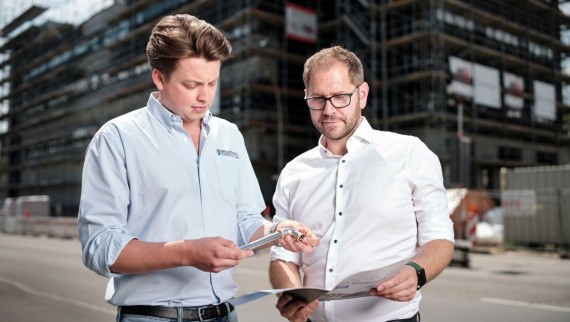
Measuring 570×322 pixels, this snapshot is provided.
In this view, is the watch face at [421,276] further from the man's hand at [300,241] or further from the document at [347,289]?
the man's hand at [300,241]

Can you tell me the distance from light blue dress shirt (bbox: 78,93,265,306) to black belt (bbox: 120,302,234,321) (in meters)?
0.02

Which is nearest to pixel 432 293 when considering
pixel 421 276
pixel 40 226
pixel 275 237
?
pixel 421 276

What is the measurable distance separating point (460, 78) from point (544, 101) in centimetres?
840

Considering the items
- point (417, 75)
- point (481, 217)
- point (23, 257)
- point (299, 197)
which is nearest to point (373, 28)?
point (417, 75)

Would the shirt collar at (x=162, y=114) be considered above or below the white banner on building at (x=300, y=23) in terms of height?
below

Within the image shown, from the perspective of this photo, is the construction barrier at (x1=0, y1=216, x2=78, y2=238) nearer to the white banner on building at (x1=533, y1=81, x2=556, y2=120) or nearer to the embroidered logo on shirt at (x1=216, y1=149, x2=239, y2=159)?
the embroidered logo on shirt at (x1=216, y1=149, x2=239, y2=159)

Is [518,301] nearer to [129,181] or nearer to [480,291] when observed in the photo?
[480,291]

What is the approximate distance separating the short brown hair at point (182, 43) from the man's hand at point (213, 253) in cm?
59

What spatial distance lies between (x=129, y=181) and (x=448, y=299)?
258 inches

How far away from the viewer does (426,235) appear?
84.4 inches

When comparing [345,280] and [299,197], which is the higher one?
[299,197]

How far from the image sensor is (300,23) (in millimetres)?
35844

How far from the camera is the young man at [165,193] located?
5.71 ft

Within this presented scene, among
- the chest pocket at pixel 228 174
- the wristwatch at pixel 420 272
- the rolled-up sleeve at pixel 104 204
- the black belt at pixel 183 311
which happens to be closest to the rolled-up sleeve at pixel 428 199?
the wristwatch at pixel 420 272
